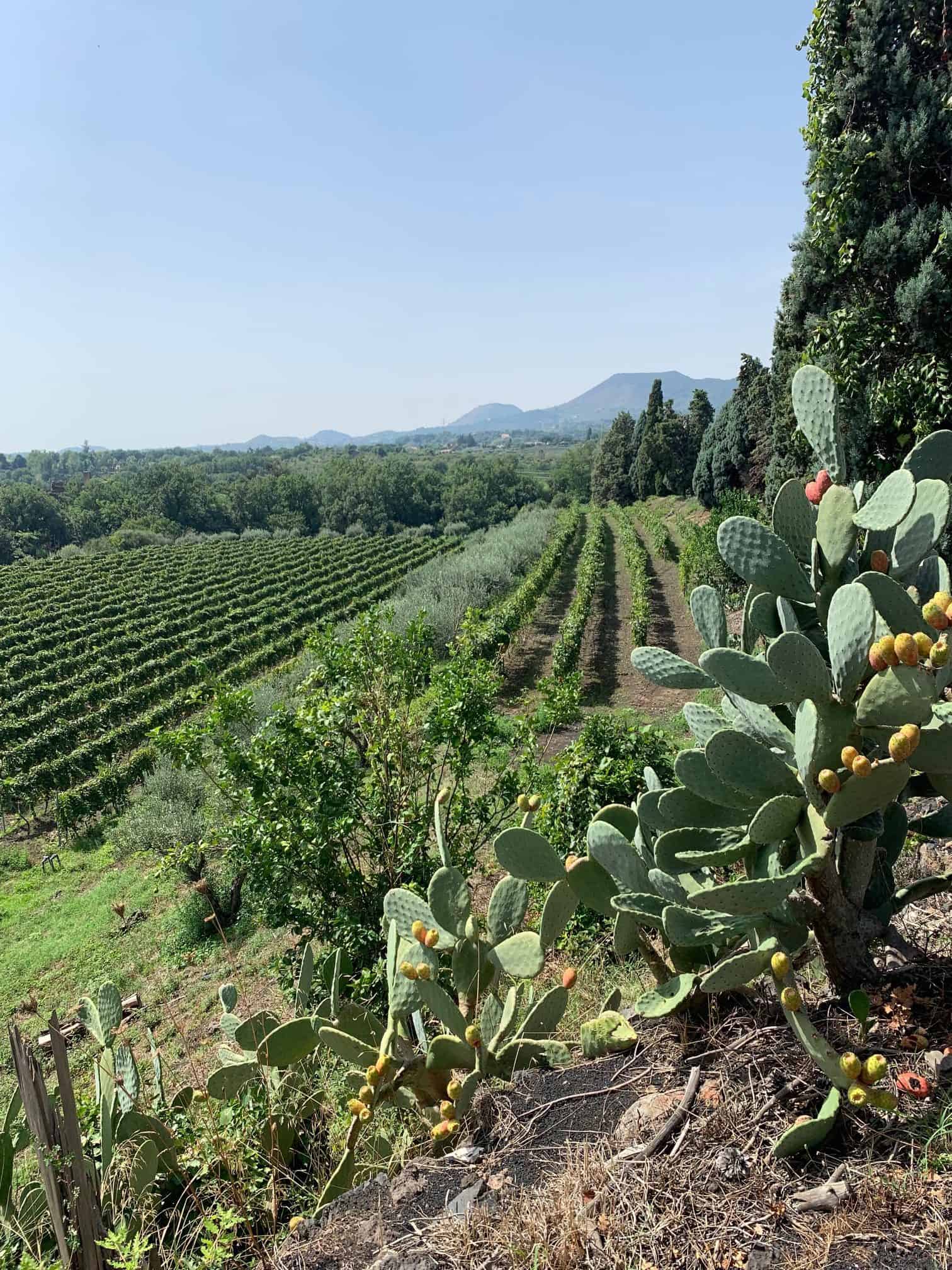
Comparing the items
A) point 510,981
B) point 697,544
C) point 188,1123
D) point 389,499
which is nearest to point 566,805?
point 510,981

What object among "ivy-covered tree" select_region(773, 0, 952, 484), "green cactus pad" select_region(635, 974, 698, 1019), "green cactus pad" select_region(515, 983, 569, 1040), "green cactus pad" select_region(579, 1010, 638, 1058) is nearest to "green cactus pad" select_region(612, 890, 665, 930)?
"green cactus pad" select_region(635, 974, 698, 1019)

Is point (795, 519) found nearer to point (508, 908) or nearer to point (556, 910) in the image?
point (556, 910)

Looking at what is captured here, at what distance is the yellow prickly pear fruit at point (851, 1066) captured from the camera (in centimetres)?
158

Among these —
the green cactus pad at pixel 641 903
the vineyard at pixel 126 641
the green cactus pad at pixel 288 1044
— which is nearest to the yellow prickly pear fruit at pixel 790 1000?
the green cactus pad at pixel 641 903

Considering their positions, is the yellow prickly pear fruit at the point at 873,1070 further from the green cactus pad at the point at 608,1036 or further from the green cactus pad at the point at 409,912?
the green cactus pad at the point at 409,912

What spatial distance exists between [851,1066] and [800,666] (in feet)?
2.89

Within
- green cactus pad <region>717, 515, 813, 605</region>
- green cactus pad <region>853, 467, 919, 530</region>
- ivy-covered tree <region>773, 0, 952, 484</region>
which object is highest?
ivy-covered tree <region>773, 0, 952, 484</region>

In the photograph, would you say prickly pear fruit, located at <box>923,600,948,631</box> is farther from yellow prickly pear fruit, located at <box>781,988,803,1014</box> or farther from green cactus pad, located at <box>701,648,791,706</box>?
yellow prickly pear fruit, located at <box>781,988,803,1014</box>

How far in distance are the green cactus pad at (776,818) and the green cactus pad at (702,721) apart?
50 cm

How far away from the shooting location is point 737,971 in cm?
184

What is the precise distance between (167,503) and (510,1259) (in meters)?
80.4

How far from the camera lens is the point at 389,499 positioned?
76812mm

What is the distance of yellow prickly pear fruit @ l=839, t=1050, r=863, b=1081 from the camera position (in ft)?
5.17

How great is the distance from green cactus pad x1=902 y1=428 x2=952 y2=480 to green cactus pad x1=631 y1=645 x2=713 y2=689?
2.88ft
